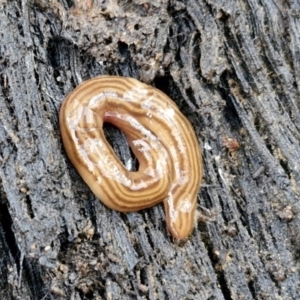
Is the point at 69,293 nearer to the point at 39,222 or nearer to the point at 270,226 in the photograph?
the point at 39,222

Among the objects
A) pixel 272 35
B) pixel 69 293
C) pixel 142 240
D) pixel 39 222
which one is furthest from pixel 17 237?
pixel 272 35

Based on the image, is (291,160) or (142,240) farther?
(291,160)

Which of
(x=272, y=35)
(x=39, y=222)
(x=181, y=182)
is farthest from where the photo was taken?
(x=272, y=35)
